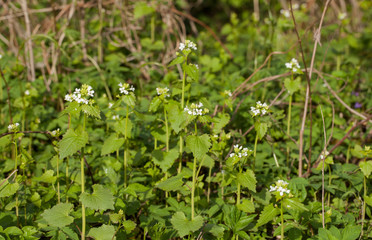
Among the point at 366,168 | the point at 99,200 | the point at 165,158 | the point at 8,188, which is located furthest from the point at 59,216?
the point at 366,168

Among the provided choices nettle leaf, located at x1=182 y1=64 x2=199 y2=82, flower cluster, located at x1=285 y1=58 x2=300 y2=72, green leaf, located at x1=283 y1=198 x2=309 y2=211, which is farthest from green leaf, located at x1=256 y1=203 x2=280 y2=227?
flower cluster, located at x1=285 y1=58 x2=300 y2=72

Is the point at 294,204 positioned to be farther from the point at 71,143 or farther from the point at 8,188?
the point at 8,188

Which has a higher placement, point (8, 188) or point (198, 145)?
point (198, 145)

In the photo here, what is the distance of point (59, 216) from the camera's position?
1786 mm

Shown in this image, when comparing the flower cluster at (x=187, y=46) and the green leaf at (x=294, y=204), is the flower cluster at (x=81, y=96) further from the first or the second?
the green leaf at (x=294, y=204)

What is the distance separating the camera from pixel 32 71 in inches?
144

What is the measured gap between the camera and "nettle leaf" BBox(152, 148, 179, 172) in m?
2.21

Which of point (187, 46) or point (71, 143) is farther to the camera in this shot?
point (187, 46)

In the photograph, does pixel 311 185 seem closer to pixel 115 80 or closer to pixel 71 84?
pixel 115 80

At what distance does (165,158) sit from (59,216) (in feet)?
2.19

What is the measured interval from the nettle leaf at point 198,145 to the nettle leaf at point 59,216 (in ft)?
2.03

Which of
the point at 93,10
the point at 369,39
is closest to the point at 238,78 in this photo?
the point at 93,10

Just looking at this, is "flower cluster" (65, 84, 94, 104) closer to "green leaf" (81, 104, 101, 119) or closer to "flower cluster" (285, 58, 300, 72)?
"green leaf" (81, 104, 101, 119)

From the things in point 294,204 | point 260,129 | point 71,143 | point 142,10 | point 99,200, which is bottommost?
point 99,200
